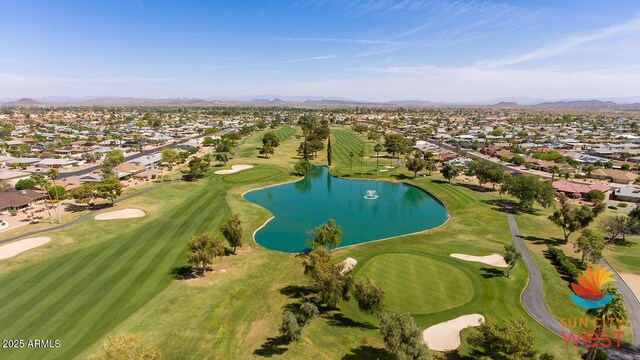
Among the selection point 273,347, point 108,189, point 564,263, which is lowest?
point 273,347

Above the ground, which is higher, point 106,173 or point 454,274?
point 106,173

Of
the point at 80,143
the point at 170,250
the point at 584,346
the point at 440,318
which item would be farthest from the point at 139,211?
the point at 80,143

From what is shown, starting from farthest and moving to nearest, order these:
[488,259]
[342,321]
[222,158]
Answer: [222,158] → [488,259] → [342,321]

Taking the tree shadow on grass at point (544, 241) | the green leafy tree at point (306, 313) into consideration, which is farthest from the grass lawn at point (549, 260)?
the green leafy tree at point (306, 313)

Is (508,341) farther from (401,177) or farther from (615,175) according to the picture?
(615,175)

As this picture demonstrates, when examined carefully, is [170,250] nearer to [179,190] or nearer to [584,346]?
[179,190]

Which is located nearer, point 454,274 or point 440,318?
point 440,318

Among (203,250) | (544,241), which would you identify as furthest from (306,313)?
(544,241)

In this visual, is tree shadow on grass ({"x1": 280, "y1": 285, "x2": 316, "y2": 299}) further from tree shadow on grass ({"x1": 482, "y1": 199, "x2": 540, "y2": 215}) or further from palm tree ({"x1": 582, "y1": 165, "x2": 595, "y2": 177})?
palm tree ({"x1": 582, "y1": 165, "x2": 595, "y2": 177})
